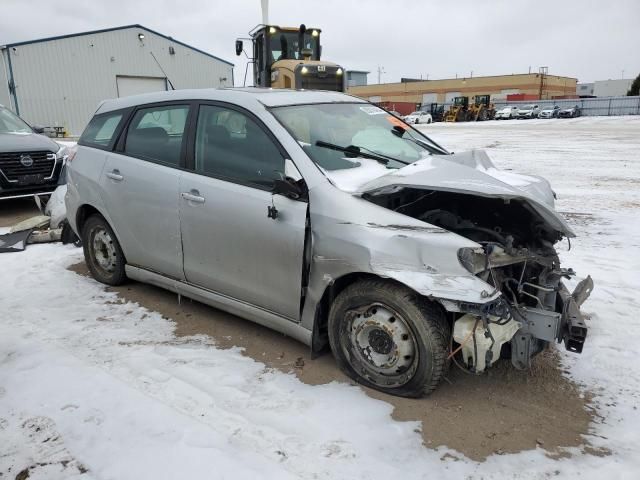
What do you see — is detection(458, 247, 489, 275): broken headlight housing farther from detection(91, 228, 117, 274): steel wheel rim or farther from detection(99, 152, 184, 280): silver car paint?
detection(91, 228, 117, 274): steel wheel rim

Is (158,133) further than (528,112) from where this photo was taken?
No

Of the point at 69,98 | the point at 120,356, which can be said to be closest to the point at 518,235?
the point at 120,356

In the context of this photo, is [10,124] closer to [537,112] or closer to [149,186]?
[149,186]

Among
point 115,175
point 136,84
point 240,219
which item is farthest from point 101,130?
point 136,84

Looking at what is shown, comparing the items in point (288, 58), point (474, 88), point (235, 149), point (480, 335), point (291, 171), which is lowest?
Result: point (480, 335)

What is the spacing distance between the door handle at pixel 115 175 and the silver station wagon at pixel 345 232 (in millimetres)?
14

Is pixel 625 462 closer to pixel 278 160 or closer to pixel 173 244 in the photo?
pixel 278 160

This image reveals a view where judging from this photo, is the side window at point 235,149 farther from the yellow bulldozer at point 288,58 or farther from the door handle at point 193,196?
the yellow bulldozer at point 288,58

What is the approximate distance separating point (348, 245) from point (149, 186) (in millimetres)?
1954

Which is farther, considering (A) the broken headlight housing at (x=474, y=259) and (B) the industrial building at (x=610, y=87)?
(B) the industrial building at (x=610, y=87)

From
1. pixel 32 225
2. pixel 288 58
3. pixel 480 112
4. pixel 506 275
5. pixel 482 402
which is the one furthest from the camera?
pixel 480 112

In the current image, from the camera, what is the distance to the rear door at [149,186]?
4.05 meters

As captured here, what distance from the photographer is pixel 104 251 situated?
196 inches

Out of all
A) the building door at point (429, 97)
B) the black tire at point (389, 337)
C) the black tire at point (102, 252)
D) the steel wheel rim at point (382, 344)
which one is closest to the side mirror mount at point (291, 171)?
the black tire at point (389, 337)
